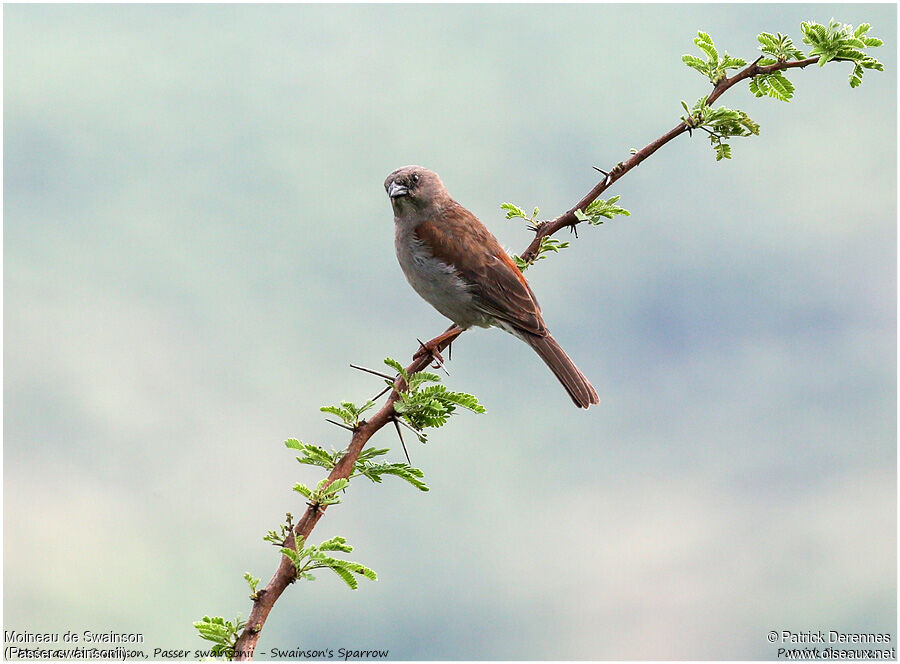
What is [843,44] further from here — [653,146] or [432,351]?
[432,351]

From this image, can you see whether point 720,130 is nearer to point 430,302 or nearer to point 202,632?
point 430,302

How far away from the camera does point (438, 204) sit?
297 inches

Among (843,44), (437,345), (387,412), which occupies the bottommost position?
(387,412)

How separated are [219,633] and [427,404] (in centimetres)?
149

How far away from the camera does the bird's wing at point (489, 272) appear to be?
22.9 ft

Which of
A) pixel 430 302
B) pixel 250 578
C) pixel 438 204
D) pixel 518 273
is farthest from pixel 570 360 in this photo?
pixel 250 578

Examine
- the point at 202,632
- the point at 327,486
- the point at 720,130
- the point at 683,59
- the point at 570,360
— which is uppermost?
the point at 683,59

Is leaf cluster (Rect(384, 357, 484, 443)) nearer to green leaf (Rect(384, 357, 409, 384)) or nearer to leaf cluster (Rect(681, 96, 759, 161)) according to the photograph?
green leaf (Rect(384, 357, 409, 384))

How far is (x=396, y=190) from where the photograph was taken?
7211 mm

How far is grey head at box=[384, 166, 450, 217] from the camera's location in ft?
24.2

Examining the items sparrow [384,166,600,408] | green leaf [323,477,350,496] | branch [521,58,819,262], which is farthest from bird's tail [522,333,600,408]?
green leaf [323,477,350,496]

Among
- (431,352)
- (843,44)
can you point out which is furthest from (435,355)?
(843,44)

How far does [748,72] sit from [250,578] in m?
4.11

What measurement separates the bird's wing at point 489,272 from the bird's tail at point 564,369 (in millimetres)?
87
